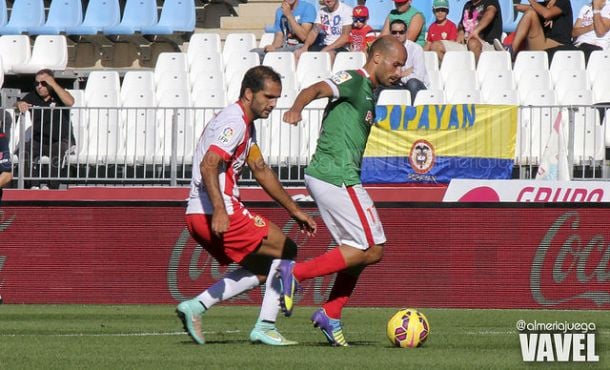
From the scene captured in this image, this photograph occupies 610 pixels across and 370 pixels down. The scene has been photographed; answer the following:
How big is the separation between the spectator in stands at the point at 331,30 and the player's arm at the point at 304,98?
1064cm

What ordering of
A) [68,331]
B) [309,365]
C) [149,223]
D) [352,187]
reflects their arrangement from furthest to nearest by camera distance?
[149,223] < [68,331] < [352,187] < [309,365]

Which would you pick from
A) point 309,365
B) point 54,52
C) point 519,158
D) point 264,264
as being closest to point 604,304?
point 519,158

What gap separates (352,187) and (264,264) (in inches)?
34.7

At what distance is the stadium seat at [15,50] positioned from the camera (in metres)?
22.8

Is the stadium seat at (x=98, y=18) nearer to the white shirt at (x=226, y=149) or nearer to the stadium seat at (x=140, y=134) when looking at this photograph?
the stadium seat at (x=140, y=134)

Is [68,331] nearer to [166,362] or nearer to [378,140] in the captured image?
[166,362]

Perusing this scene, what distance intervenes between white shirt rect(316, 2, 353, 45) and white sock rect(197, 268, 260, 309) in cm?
1096

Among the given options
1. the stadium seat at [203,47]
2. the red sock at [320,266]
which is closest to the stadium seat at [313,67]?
the stadium seat at [203,47]

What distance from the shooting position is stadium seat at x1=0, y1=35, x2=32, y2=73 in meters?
22.8

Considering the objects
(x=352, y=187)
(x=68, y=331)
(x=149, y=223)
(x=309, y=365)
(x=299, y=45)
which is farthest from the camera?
(x=299, y=45)

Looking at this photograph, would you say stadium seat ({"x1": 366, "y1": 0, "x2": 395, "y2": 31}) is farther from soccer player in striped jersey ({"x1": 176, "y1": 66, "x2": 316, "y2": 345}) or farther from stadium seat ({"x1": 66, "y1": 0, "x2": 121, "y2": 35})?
soccer player in striped jersey ({"x1": 176, "y1": 66, "x2": 316, "y2": 345})

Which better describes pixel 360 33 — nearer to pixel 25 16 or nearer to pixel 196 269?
pixel 196 269

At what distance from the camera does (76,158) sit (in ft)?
59.2

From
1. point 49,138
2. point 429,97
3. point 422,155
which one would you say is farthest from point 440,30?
point 49,138
